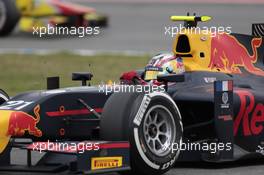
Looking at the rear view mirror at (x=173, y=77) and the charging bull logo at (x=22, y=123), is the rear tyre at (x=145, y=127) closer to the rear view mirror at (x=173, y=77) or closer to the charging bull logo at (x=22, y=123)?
the rear view mirror at (x=173, y=77)

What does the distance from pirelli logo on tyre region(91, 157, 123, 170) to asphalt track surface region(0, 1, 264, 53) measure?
10.8 metres

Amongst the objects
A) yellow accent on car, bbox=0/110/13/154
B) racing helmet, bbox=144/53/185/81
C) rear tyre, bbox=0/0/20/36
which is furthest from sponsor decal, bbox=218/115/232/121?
rear tyre, bbox=0/0/20/36

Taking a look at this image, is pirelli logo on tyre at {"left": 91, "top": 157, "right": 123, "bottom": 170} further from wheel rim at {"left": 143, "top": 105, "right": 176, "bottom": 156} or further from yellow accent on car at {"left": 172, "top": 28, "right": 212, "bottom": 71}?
yellow accent on car at {"left": 172, "top": 28, "right": 212, "bottom": 71}

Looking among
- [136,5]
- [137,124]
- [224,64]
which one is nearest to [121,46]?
[136,5]

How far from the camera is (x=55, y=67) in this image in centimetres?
1530

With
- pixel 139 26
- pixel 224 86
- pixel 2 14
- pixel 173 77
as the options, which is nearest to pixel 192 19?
pixel 224 86

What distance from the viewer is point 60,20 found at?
2002cm

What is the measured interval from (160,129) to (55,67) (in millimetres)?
8228

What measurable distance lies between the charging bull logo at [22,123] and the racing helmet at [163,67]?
141 centimetres

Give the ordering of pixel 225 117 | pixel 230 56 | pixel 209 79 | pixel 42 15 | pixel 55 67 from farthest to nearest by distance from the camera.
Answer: pixel 42 15 → pixel 55 67 → pixel 230 56 → pixel 209 79 → pixel 225 117

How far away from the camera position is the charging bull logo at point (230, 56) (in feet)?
27.7

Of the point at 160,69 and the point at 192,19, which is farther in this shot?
the point at 192,19

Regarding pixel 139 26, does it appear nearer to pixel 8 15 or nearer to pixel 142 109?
pixel 8 15

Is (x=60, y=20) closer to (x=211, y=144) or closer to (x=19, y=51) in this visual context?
(x=19, y=51)
